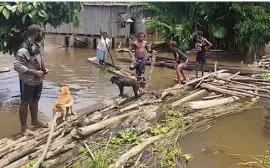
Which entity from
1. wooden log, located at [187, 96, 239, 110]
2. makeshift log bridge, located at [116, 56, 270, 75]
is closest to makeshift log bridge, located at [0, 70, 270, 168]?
wooden log, located at [187, 96, 239, 110]

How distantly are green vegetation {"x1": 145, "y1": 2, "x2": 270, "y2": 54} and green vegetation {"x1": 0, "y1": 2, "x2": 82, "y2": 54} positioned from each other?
361 inches

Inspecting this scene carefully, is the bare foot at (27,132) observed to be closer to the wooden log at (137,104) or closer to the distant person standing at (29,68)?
the distant person standing at (29,68)

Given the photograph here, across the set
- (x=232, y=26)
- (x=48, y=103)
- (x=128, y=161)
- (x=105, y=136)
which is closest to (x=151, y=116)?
(x=105, y=136)

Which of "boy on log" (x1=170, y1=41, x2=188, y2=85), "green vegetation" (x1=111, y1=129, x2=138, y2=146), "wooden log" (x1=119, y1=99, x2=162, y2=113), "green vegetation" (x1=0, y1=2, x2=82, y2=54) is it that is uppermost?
"green vegetation" (x1=0, y1=2, x2=82, y2=54)

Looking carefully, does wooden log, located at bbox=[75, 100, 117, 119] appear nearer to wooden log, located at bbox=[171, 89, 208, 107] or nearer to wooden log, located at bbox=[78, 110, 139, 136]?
wooden log, located at bbox=[78, 110, 139, 136]

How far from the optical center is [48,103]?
9.44m

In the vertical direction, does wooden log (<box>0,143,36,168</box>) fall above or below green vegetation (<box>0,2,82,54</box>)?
below

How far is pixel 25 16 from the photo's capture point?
7961mm

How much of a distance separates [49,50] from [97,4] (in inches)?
160

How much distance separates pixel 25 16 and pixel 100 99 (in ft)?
9.90

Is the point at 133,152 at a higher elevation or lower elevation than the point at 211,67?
lower

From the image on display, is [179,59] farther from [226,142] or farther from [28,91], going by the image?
[28,91]

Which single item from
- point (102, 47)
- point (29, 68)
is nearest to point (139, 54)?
point (29, 68)

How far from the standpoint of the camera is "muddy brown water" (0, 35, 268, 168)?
611cm
